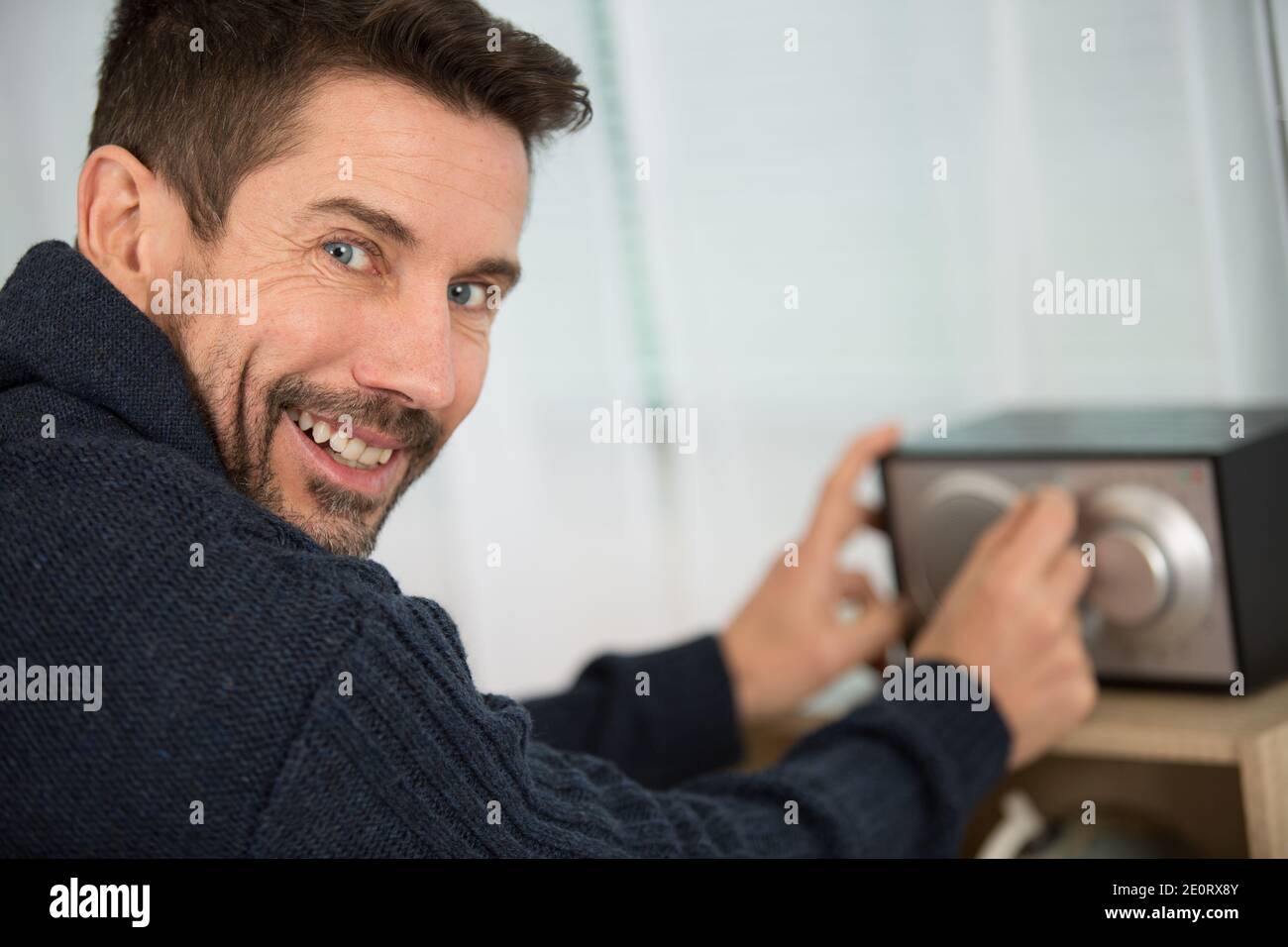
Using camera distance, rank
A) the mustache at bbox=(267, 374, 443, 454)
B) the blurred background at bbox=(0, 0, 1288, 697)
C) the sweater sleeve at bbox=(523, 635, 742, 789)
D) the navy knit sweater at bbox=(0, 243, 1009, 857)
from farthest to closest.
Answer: the blurred background at bbox=(0, 0, 1288, 697) → the sweater sleeve at bbox=(523, 635, 742, 789) → the mustache at bbox=(267, 374, 443, 454) → the navy knit sweater at bbox=(0, 243, 1009, 857)

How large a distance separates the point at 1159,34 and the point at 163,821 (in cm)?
99

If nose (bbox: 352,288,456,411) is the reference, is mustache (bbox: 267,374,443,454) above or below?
below

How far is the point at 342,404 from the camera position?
0.65 m

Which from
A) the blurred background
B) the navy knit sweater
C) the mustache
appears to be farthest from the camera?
the blurred background

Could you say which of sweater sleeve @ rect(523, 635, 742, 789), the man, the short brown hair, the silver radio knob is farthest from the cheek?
A: the silver radio knob

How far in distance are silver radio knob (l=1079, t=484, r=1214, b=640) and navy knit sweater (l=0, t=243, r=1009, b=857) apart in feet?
1.41

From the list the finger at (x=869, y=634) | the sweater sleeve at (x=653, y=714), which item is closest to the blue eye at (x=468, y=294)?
the sweater sleeve at (x=653, y=714)

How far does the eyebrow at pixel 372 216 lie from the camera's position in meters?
0.63

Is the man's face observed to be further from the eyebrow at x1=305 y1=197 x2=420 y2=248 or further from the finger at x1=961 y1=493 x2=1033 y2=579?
the finger at x1=961 y1=493 x2=1033 y2=579

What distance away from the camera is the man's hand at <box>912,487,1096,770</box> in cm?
87

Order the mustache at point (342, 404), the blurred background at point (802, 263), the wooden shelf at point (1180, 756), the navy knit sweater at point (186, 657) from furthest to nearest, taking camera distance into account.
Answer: the blurred background at point (802, 263) → the wooden shelf at point (1180, 756) → the mustache at point (342, 404) → the navy knit sweater at point (186, 657)

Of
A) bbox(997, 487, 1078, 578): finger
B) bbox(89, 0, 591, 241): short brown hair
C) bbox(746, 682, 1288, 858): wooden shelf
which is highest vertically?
bbox(89, 0, 591, 241): short brown hair

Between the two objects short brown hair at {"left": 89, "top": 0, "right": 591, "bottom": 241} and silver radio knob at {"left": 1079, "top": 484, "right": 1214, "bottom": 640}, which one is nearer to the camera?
short brown hair at {"left": 89, "top": 0, "right": 591, "bottom": 241}

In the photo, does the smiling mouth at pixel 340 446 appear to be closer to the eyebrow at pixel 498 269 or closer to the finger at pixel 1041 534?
the eyebrow at pixel 498 269
